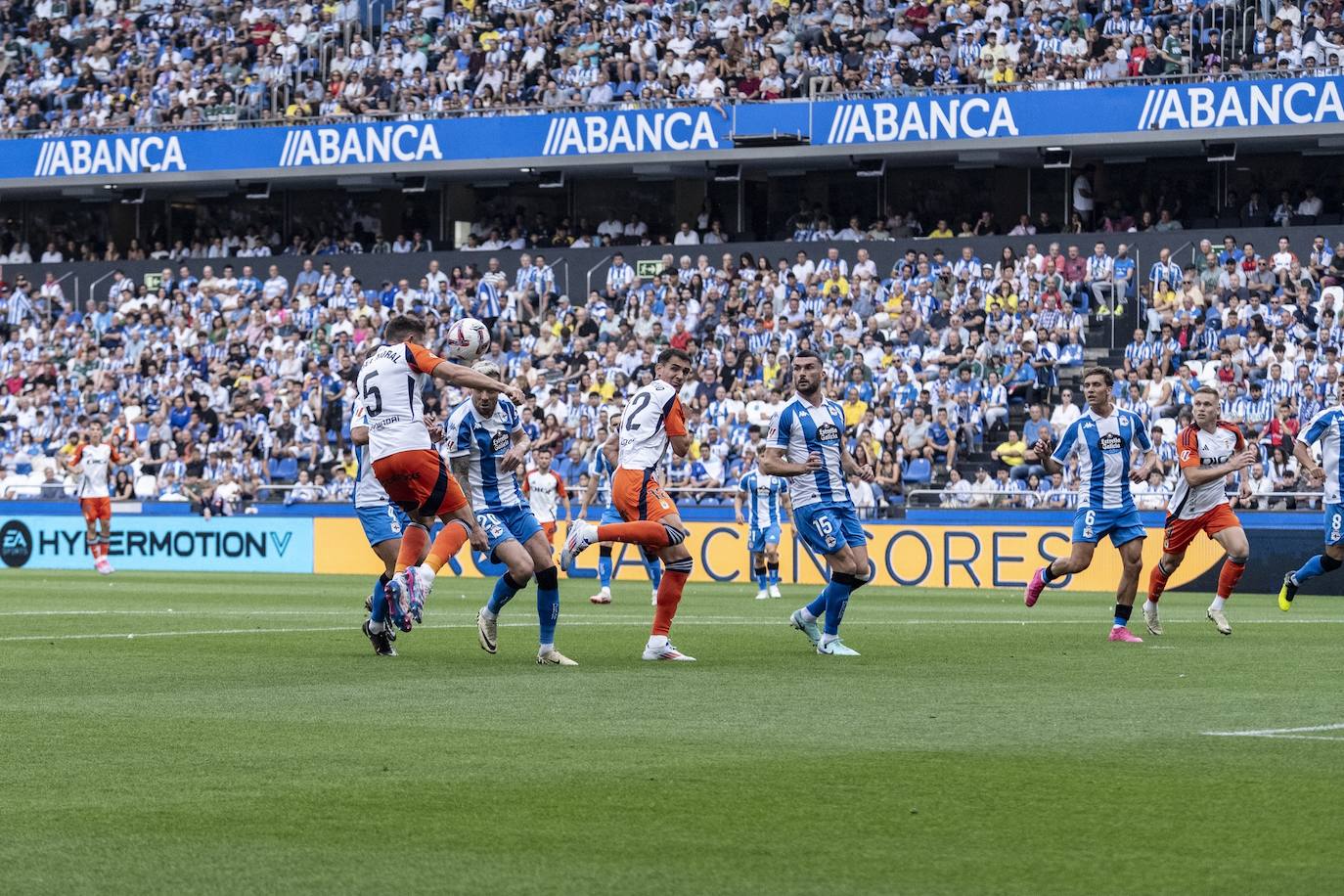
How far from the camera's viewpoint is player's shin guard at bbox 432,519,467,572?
558 inches

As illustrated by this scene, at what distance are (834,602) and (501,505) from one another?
2652 millimetres

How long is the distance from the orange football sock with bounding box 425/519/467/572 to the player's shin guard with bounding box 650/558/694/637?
1.52 metres

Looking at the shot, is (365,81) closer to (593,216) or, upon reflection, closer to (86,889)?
Result: (593,216)

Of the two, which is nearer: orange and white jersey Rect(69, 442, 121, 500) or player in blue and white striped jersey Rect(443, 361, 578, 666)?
player in blue and white striped jersey Rect(443, 361, 578, 666)

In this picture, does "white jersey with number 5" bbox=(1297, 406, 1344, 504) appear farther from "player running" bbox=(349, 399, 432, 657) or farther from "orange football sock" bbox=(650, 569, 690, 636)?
"player running" bbox=(349, 399, 432, 657)

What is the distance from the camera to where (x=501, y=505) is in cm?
1454

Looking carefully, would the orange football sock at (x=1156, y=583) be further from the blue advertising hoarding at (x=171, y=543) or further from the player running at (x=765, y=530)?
the blue advertising hoarding at (x=171, y=543)

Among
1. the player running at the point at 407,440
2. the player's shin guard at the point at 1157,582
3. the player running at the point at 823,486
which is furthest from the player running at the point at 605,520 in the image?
the player running at the point at 407,440

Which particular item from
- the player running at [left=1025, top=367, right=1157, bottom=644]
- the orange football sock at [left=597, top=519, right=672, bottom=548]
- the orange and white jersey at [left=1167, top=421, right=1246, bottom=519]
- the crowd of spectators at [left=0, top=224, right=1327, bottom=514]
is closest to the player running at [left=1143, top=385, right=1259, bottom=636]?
the orange and white jersey at [left=1167, top=421, right=1246, bottom=519]

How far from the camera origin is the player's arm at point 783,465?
14789mm

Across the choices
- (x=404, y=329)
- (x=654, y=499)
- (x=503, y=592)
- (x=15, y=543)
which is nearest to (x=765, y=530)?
(x=654, y=499)

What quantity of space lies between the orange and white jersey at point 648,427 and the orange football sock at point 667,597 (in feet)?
4.14

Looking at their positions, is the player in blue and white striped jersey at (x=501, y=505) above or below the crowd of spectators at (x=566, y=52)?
below

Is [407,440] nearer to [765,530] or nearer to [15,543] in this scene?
[765,530]
